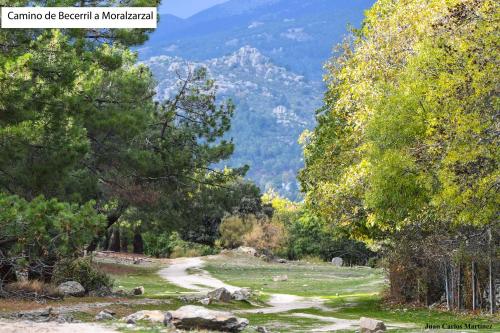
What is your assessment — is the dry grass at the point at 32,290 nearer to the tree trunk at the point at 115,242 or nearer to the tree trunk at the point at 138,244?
the tree trunk at the point at 115,242

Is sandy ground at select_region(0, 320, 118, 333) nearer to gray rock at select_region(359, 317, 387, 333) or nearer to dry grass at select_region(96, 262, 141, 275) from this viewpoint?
gray rock at select_region(359, 317, 387, 333)

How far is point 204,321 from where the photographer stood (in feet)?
62.2

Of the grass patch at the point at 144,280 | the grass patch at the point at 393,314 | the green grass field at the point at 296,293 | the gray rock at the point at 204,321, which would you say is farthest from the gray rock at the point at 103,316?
the grass patch at the point at 144,280

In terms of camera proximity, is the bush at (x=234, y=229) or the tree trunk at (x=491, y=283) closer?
the tree trunk at (x=491, y=283)

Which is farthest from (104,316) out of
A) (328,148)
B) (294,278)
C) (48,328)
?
(294,278)

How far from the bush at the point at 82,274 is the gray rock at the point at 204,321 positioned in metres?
13.0

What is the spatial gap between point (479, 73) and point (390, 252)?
16.9 metres

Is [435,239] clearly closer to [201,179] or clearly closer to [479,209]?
[479,209]

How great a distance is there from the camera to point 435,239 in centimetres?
2827

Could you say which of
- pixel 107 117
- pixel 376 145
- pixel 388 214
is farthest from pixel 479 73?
pixel 107 117

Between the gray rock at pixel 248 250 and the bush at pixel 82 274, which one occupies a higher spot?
the bush at pixel 82 274
